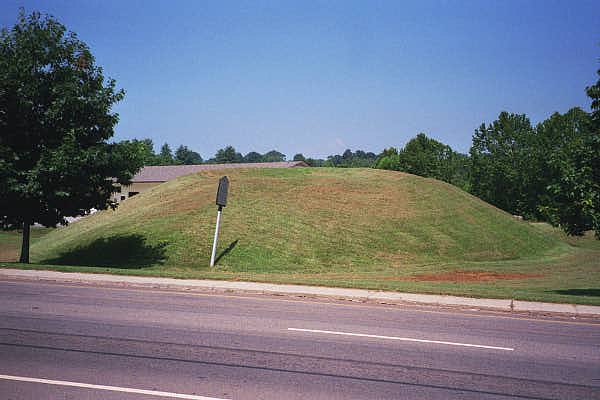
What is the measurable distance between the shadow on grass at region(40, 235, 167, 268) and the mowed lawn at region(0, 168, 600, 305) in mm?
90

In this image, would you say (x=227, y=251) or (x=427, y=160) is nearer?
(x=227, y=251)

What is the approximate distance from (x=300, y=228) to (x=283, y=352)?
88.6 ft

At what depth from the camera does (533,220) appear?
86562 mm

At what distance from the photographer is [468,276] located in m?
26.3

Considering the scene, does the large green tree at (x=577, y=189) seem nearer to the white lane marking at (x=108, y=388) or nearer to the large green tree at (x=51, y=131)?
the white lane marking at (x=108, y=388)

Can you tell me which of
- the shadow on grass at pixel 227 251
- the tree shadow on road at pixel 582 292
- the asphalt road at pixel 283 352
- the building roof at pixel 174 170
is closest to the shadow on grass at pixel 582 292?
the tree shadow on road at pixel 582 292

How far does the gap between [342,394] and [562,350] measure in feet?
16.3

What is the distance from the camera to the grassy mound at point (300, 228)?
30.5 metres

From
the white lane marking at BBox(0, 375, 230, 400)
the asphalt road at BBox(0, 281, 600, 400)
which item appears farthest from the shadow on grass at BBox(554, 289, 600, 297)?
the white lane marking at BBox(0, 375, 230, 400)

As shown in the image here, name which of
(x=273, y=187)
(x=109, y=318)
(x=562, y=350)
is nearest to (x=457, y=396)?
(x=562, y=350)

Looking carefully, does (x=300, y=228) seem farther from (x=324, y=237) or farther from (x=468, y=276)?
(x=468, y=276)

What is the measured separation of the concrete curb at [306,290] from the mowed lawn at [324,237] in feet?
4.87

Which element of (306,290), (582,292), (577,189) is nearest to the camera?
(306,290)

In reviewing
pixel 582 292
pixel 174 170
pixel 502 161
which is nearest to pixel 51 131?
pixel 582 292
